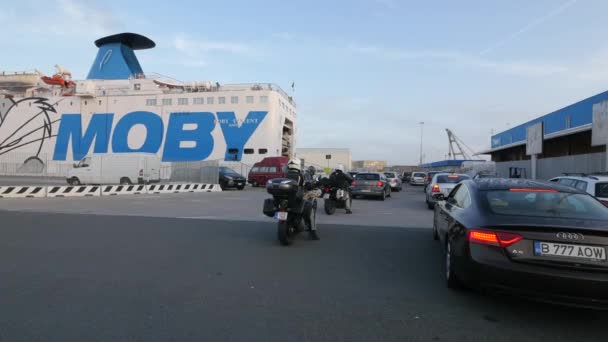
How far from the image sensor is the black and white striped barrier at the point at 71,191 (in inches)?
638

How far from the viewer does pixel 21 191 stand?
1538 cm

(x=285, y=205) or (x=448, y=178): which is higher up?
(x=448, y=178)

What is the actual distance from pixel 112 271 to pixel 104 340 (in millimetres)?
2059

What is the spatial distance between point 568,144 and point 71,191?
109ft

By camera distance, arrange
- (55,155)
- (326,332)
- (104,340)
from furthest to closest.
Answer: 1. (55,155)
2. (326,332)
3. (104,340)

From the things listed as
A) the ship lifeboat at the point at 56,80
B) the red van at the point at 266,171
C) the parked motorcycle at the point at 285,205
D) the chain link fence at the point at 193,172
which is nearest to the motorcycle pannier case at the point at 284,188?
the parked motorcycle at the point at 285,205

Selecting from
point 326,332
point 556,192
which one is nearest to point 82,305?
point 326,332

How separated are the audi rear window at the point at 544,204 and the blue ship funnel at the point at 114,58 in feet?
139

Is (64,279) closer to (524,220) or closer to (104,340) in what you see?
(104,340)

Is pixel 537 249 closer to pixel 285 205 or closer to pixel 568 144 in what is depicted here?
pixel 285 205

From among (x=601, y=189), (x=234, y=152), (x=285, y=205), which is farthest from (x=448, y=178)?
(x=234, y=152)

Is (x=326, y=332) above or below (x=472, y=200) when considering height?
below

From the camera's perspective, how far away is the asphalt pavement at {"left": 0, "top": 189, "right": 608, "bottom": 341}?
2934 mm

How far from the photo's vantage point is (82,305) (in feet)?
11.3
